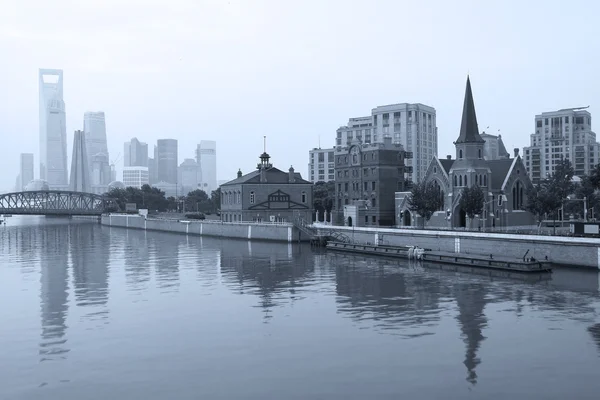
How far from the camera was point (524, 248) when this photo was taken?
60.1m

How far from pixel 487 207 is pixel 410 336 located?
6282 cm

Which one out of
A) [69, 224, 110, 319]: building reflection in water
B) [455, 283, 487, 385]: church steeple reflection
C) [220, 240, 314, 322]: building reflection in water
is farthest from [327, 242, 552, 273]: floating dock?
[69, 224, 110, 319]: building reflection in water

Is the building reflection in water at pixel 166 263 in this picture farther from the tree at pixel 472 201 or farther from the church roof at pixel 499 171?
the church roof at pixel 499 171

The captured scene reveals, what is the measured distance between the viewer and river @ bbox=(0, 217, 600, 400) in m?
24.4

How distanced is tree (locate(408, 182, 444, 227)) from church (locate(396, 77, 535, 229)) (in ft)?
7.39

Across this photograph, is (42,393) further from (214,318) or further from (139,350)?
(214,318)

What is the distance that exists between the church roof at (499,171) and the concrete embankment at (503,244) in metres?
24.2

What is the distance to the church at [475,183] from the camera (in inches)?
3546

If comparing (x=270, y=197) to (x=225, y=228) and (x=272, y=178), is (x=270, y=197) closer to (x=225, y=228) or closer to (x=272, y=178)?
(x=272, y=178)

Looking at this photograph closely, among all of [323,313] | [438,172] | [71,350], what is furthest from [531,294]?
[438,172]

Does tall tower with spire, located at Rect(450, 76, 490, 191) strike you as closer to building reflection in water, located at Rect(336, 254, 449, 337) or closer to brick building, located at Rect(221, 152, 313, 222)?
brick building, located at Rect(221, 152, 313, 222)

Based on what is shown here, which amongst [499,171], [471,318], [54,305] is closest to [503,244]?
[471,318]

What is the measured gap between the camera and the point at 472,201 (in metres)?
82.8

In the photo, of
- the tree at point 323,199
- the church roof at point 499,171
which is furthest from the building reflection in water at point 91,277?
the church roof at point 499,171
